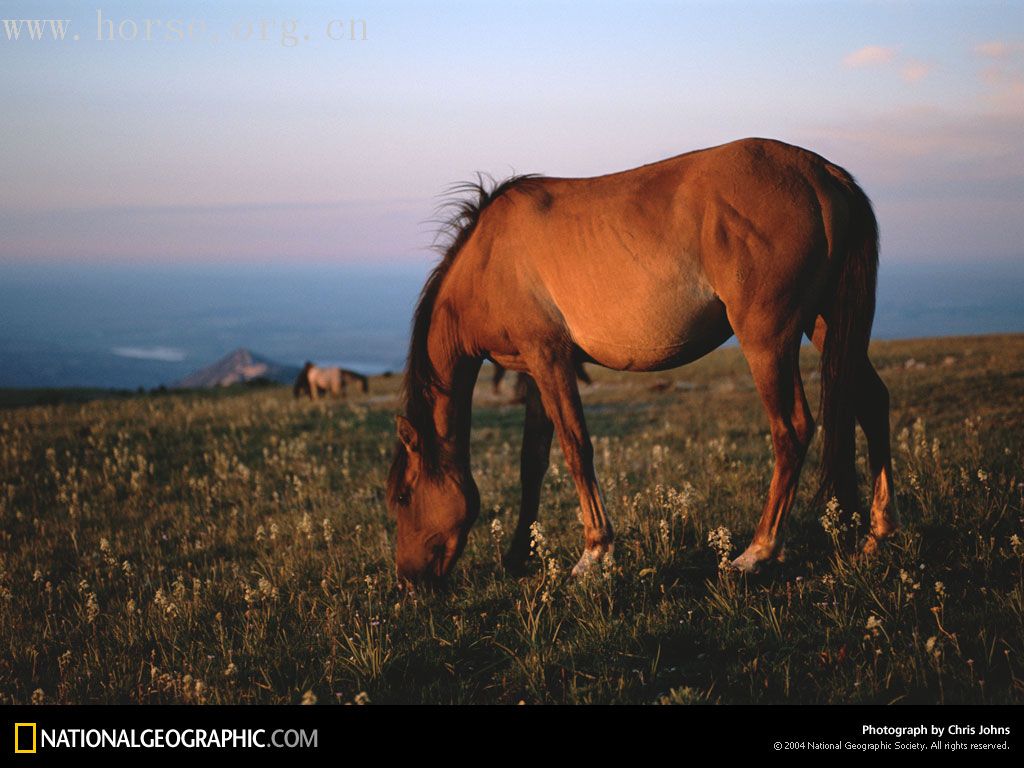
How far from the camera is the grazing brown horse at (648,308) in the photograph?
16.4 feet

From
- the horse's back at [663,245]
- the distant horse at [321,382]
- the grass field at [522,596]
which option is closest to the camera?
the grass field at [522,596]

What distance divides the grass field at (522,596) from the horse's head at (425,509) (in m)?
0.27

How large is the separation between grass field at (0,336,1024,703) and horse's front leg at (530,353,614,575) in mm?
335

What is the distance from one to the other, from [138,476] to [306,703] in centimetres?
823

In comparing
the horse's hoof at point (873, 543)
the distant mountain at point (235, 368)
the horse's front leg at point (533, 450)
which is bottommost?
the distant mountain at point (235, 368)

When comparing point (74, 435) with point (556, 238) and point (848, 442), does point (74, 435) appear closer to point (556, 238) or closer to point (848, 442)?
point (556, 238)

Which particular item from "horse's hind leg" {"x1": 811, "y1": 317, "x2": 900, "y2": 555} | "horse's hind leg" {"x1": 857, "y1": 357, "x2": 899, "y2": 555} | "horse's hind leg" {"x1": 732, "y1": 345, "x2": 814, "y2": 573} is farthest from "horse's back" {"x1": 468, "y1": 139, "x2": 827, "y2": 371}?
"horse's hind leg" {"x1": 857, "y1": 357, "x2": 899, "y2": 555}

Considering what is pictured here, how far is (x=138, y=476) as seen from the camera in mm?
10469

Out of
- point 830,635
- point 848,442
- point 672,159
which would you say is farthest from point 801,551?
point 672,159
